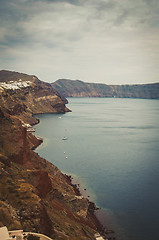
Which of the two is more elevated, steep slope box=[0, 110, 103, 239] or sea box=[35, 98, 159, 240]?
steep slope box=[0, 110, 103, 239]

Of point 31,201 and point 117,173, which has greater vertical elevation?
point 31,201

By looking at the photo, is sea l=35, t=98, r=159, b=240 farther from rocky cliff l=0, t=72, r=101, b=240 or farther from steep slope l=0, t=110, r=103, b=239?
steep slope l=0, t=110, r=103, b=239

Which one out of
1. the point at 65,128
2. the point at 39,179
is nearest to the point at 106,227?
the point at 39,179

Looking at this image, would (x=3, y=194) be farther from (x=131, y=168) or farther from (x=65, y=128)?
(x=65, y=128)

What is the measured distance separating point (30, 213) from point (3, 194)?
18.6ft

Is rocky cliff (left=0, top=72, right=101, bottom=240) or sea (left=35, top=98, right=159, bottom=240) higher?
rocky cliff (left=0, top=72, right=101, bottom=240)

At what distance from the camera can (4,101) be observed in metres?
186

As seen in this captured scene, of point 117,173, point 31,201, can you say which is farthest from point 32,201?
point 117,173

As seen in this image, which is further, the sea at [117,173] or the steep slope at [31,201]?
the sea at [117,173]

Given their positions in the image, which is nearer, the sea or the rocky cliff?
the rocky cliff

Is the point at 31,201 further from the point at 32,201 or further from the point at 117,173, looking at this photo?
the point at 117,173

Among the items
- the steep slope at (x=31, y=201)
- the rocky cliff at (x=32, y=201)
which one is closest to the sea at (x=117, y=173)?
the rocky cliff at (x=32, y=201)

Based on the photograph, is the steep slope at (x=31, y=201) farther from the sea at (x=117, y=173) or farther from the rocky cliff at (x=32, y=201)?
the sea at (x=117, y=173)

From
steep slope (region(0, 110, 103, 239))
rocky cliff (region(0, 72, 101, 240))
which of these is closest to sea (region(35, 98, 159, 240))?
rocky cliff (region(0, 72, 101, 240))
